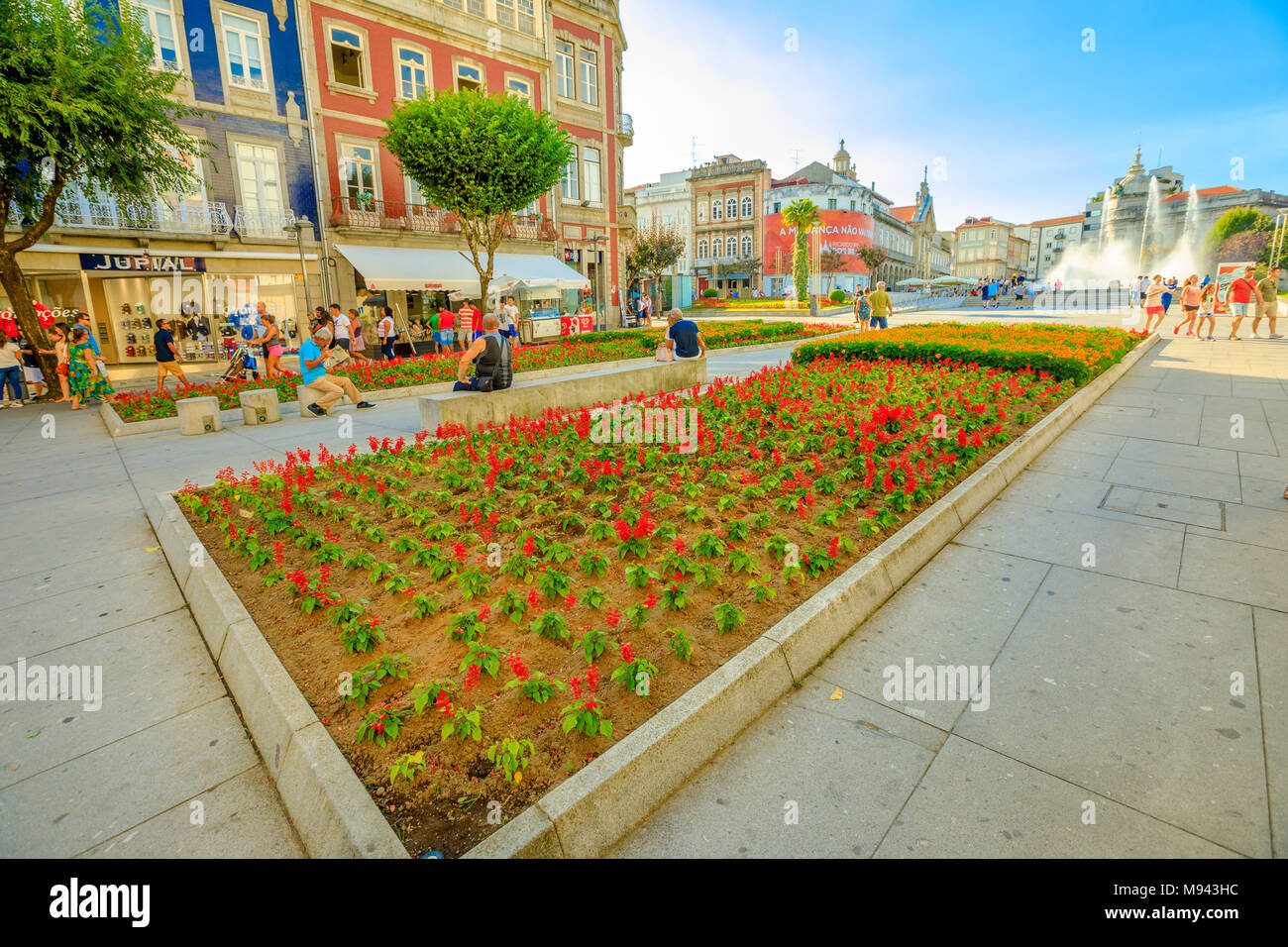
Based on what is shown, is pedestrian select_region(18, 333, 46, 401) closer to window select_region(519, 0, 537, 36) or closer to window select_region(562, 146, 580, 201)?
window select_region(562, 146, 580, 201)

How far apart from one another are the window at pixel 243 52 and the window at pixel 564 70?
13.8 meters

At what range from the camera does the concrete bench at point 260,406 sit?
11234 mm

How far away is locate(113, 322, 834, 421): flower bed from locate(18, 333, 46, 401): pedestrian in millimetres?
2050

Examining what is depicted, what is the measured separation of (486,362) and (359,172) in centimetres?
2037

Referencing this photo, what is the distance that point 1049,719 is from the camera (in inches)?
123

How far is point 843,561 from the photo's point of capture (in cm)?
445

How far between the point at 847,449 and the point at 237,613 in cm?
583

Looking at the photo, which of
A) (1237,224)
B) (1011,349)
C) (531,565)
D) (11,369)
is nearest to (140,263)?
(11,369)

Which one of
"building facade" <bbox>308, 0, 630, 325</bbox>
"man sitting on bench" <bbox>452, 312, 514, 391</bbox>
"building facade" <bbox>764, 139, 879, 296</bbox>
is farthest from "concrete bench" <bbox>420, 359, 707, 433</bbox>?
"building facade" <bbox>764, 139, 879, 296</bbox>

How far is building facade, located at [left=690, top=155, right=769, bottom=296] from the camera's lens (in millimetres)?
80188

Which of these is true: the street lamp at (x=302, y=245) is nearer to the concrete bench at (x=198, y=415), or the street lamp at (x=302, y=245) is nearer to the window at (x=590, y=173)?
the concrete bench at (x=198, y=415)

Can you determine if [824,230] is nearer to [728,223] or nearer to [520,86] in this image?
[728,223]

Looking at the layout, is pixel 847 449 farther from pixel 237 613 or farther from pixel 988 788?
pixel 237 613
